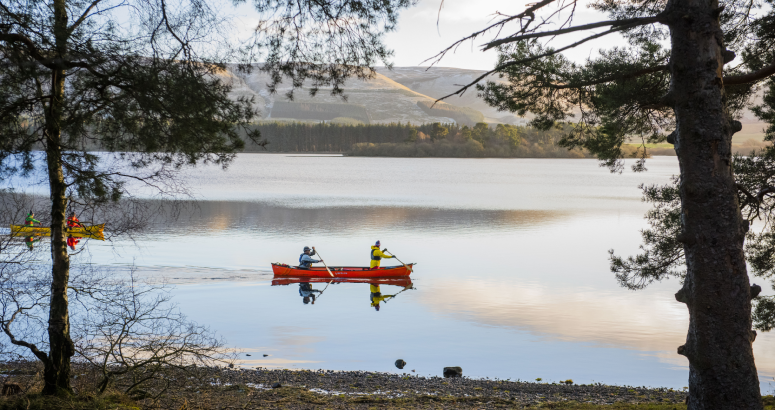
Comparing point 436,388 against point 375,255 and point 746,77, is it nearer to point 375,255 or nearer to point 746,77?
point 746,77

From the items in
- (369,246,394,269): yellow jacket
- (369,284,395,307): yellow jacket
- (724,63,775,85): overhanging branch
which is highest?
(724,63,775,85): overhanging branch

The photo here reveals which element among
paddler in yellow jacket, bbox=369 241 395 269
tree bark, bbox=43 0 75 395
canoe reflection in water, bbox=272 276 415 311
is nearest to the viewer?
tree bark, bbox=43 0 75 395

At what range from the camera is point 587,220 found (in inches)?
1296

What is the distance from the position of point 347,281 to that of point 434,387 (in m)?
10.3

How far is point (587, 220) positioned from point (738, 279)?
29.3 m

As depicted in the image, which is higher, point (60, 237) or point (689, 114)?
point (689, 114)

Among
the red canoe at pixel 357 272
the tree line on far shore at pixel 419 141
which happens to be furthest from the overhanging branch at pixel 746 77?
the tree line on far shore at pixel 419 141

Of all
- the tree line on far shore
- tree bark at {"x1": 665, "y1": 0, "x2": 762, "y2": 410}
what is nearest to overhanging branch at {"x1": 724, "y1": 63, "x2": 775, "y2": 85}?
tree bark at {"x1": 665, "y1": 0, "x2": 762, "y2": 410}

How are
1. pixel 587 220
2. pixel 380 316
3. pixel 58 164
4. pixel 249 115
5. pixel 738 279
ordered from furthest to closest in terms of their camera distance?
pixel 587 220
pixel 380 316
pixel 249 115
pixel 58 164
pixel 738 279

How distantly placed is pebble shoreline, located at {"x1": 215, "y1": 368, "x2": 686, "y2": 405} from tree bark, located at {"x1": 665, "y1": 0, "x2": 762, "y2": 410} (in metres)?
2.97

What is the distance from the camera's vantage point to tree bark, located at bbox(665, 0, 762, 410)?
4.73 meters

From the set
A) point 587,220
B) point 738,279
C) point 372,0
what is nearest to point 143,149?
point 372,0

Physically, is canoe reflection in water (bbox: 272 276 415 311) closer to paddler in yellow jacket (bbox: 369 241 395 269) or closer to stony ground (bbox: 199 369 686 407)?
paddler in yellow jacket (bbox: 369 241 395 269)

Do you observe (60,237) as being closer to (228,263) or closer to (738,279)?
(738,279)
